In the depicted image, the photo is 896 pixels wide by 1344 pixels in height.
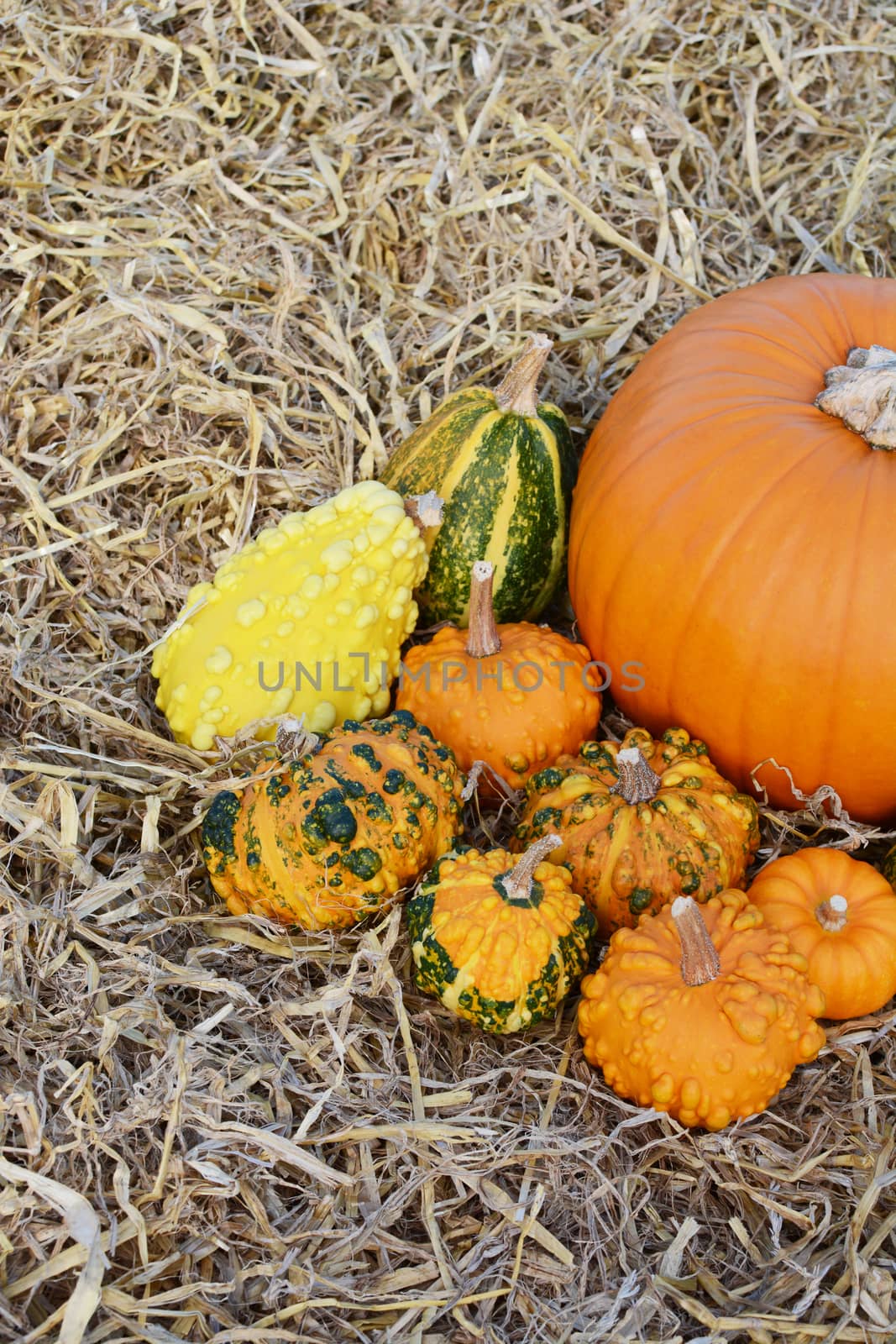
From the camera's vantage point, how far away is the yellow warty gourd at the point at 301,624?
2822mm

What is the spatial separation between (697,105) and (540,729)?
2401mm

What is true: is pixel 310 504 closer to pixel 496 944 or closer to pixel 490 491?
pixel 490 491

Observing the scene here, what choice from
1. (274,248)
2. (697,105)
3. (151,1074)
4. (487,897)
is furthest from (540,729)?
(697,105)

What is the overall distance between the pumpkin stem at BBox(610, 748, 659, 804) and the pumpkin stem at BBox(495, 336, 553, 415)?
1052 millimetres

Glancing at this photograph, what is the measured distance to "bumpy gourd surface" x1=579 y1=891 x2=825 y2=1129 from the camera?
86.9 inches

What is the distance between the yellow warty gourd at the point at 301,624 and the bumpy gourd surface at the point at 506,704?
0.55 feet

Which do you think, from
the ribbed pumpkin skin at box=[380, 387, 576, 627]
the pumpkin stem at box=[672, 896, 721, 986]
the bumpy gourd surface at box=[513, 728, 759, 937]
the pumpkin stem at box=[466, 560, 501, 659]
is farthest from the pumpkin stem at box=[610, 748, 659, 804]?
the ribbed pumpkin skin at box=[380, 387, 576, 627]

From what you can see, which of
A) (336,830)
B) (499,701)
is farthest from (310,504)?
(336,830)

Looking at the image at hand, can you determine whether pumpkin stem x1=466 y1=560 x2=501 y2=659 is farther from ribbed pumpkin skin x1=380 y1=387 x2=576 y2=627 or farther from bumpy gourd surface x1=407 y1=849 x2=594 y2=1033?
bumpy gourd surface x1=407 y1=849 x2=594 y2=1033

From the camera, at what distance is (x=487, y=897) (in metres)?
2.38

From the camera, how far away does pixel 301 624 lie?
9.26 ft

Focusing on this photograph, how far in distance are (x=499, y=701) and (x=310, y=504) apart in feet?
3.07

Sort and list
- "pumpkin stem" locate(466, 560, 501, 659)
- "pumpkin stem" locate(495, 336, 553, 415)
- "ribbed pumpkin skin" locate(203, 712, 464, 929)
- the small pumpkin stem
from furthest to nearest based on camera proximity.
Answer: "pumpkin stem" locate(495, 336, 553, 415) < "pumpkin stem" locate(466, 560, 501, 659) < "ribbed pumpkin skin" locate(203, 712, 464, 929) < the small pumpkin stem

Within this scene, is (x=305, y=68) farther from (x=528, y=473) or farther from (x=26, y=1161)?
(x=26, y=1161)
